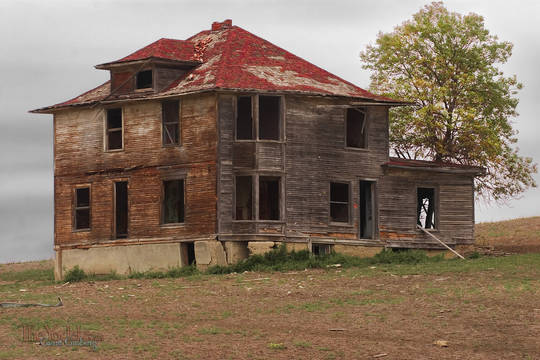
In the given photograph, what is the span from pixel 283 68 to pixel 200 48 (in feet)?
13.9

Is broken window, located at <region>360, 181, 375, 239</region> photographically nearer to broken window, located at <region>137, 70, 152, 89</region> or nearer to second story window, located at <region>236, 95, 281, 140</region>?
second story window, located at <region>236, 95, 281, 140</region>

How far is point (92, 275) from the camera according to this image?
145 feet

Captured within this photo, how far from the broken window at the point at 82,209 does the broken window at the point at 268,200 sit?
7.40 metres

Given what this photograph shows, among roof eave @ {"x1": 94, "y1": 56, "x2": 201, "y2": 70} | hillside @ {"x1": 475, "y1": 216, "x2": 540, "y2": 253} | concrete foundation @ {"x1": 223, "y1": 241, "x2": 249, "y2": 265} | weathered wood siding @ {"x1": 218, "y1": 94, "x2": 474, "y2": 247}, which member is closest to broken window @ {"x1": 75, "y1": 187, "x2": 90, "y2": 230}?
roof eave @ {"x1": 94, "y1": 56, "x2": 201, "y2": 70}

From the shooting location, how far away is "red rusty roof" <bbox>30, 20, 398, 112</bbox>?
42500mm

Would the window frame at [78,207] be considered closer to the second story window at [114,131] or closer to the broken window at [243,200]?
the second story window at [114,131]

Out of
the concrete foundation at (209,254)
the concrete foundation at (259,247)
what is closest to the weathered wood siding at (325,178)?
the concrete foundation at (259,247)

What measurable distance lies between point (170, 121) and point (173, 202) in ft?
10.8

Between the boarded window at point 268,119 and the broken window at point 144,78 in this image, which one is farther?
the broken window at point 144,78

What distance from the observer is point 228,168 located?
41.5 meters

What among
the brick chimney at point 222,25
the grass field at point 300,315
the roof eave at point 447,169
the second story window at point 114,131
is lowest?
the grass field at point 300,315

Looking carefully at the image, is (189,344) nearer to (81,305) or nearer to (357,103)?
(81,305)

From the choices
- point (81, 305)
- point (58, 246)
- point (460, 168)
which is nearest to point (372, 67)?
point (460, 168)

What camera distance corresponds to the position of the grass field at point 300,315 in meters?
24.6
